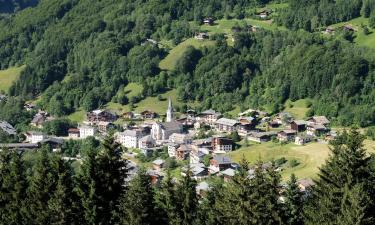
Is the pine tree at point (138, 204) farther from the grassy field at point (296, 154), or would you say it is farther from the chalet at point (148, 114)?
the chalet at point (148, 114)

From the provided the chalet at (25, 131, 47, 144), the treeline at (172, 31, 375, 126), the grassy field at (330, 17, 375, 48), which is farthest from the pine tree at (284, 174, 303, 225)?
the grassy field at (330, 17, 375, 48)

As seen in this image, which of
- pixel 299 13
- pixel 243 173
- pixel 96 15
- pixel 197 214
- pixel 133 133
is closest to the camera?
pixel 243 173

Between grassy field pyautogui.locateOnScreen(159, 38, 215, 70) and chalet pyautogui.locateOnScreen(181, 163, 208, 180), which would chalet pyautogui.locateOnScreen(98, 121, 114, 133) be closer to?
grassy field pyautogui.locateOnScreen(159, 38, 215, 70)

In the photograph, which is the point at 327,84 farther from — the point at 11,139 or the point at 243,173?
the point at 243,173

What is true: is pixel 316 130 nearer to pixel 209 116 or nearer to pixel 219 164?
pixel 219 164

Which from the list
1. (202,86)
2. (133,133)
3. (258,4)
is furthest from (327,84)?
(258,4)

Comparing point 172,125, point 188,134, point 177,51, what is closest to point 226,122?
point 188,134

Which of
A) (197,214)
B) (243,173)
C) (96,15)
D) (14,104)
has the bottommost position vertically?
(14,104)
